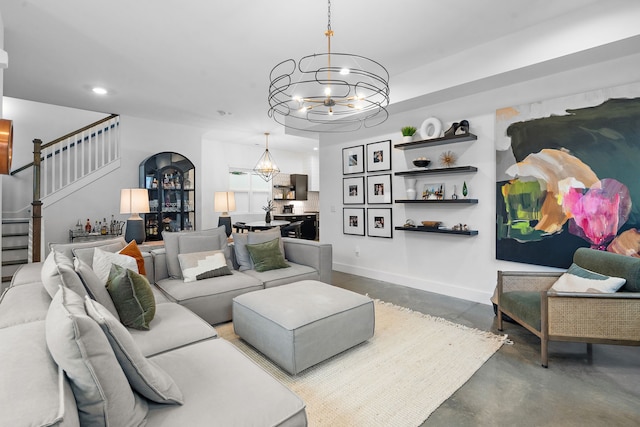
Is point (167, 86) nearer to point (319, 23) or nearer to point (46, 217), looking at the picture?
point (319, 23)

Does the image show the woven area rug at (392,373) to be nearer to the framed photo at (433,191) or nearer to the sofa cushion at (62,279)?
the sofa cushion at (62,279)

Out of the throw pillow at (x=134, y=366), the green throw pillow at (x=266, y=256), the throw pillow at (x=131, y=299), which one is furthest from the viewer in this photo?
the green throw pillow at (x=266, y=256)

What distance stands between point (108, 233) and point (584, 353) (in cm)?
618

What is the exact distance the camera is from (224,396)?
1.23 m

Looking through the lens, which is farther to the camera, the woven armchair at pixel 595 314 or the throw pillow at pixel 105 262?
the throw pillow at pixel 105 262

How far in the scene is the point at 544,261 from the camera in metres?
3.19

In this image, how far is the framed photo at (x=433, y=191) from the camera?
3957mm

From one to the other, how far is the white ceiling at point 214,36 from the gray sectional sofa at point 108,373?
2.10 meters

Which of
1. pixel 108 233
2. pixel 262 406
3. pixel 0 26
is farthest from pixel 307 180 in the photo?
pixel 262 406

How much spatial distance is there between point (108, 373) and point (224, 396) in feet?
1.45

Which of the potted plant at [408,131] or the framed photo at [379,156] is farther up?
the potted plant at [408,131]

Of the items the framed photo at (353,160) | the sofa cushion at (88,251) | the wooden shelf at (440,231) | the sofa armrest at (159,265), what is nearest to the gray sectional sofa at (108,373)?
the sofa cushion at (88,251)

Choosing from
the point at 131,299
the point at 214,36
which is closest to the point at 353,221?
the point at 214,36

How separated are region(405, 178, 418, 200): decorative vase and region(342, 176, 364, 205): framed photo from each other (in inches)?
34.3
